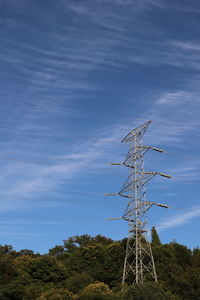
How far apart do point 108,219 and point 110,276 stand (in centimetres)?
2500

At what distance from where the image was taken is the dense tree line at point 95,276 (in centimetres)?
4006

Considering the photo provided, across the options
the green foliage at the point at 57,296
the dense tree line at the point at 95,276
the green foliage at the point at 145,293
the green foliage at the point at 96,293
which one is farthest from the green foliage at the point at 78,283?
the green foliage at the point at 145,293

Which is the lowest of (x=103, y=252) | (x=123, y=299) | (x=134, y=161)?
(x=123, y=299)

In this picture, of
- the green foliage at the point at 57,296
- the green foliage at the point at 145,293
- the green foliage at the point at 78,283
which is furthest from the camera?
the green foliage at the point at 78,283

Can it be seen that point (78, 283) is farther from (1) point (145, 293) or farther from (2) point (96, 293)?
(1) point (145, 293)

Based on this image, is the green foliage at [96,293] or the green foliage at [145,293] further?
the green foliage at [96,293]

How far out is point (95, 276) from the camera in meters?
64.6

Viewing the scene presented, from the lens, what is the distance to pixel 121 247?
6606cm

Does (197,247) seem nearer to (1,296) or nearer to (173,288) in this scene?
(173,288)

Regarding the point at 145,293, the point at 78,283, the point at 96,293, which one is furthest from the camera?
the point at 78,283

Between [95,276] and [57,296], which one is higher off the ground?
[95,276]

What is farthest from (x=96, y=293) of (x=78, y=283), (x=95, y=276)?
(x=95, y=276)

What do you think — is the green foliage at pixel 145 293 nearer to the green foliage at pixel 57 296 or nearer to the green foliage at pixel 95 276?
the green foliage at pixel 95 276

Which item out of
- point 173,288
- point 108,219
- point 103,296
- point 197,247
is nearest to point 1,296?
point 103,296
